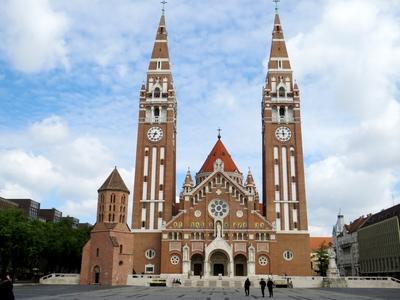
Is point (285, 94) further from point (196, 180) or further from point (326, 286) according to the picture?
point (326, 286)

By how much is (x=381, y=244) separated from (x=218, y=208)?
39.9 metres

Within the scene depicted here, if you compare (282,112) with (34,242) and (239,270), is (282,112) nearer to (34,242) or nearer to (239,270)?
(239,270)

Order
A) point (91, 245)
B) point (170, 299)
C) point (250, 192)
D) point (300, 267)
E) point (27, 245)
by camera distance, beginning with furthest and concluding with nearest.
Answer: point (250, 192)
point (300, 267)
point (91, 245)
point (27, 245)
point (170, 299)

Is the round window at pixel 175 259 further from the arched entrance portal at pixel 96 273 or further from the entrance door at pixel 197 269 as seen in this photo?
the arched entrance portal at pixel 96 273

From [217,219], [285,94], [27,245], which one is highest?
[285,94]

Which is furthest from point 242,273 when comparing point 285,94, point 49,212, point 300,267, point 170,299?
point 49,212

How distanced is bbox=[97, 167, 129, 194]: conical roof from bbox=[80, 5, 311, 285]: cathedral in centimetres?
14

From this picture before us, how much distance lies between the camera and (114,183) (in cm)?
6412

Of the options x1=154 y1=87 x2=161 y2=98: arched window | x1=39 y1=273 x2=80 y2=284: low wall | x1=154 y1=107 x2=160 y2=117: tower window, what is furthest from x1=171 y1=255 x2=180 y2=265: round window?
x1=154 y1=87 x2=161 y2=98: arched window

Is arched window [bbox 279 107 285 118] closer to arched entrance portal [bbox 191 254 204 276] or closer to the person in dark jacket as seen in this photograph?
arched entrance portal [bbox 191 254 204 276]

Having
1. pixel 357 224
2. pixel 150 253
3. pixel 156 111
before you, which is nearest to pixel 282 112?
pixel 156 111

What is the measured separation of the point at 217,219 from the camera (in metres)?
66.6

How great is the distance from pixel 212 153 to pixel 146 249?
2444 centimetres

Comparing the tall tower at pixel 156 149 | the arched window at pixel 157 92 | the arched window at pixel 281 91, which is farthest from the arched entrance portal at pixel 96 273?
the arched window at pixel 281 91
